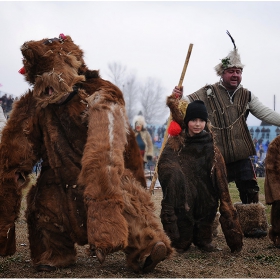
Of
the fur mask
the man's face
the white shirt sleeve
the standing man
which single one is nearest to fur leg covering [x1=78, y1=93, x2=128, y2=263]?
the fur mask

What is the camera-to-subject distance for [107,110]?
497cm

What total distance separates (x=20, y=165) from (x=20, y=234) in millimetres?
2387

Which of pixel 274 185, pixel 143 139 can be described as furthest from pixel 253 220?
pixel 143 139

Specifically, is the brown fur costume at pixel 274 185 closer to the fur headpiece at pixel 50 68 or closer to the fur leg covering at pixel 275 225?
the fur leg covering at pixel 275 225

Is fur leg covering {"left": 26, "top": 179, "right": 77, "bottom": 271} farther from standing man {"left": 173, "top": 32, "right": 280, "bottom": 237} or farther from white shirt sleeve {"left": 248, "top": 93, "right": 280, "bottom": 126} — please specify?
white shirt sleeve {"left": 248, "top": 93, "right": 280, "bottom": 126}

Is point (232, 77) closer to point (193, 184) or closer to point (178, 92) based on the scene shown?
point (178, 92)

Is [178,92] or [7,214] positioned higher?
[178,92]

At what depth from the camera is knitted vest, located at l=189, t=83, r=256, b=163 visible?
728cm

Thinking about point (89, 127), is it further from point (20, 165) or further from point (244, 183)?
point (244, 183)

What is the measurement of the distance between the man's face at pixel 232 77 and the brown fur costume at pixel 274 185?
3.50 feet

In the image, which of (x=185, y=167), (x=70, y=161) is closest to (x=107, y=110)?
(x=70, y=161)

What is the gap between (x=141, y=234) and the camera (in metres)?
4.95

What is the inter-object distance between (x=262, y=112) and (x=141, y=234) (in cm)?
313

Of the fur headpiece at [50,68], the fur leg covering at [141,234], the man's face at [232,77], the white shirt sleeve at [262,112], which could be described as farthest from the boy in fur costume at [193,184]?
the fur headpiece at [50,68]
